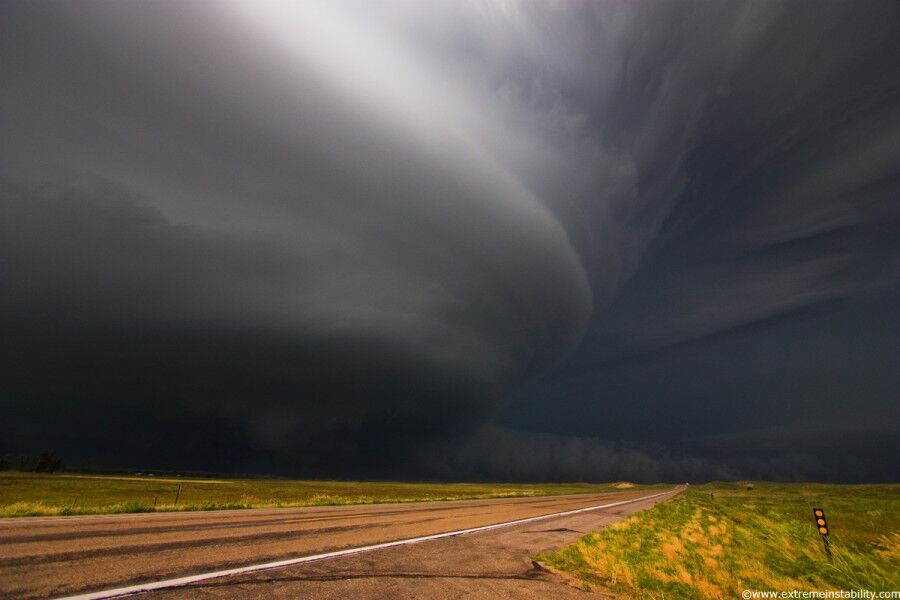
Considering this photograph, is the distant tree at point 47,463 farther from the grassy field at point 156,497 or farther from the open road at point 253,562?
the open road at point 253,562

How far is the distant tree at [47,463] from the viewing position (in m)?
169

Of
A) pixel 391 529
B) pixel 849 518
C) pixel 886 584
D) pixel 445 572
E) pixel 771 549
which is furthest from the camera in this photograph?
pixel 849 518

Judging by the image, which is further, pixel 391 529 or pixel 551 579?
pixel 391 529

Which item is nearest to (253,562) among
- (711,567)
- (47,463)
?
(711,567)

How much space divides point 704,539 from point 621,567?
34.9 feet

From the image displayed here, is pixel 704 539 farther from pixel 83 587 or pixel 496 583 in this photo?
pixel 83 587

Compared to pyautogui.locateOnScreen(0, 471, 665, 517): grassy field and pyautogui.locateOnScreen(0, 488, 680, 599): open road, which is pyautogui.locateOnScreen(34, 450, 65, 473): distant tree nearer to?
pyautogui.locateOnScreen(0, 471, 665, 517): grassy field

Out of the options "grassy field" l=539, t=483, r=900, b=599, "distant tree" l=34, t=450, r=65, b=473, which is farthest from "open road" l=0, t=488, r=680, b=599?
"distant tree" l=34, t=450, r=65, b=473

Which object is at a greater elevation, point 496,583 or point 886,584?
point 886,584

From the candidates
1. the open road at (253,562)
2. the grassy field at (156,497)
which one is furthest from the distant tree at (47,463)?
the open road at (253,562)

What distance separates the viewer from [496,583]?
8812 mm

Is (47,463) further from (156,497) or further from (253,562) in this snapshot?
(253,562)

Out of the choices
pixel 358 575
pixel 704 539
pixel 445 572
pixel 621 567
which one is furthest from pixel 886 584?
pixel 704 539

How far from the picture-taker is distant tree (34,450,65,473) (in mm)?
168900
